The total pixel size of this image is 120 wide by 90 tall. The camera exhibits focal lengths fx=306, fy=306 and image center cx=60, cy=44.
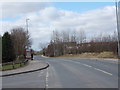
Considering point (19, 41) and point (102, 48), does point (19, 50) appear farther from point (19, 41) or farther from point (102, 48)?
point (102, 48)

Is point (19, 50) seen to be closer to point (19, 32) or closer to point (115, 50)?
point (19, 32)

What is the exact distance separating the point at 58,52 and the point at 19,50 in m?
59.4

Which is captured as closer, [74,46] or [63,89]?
[63,89]

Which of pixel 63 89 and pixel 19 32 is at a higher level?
pixel 19 32

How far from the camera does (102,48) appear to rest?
88.9 metres

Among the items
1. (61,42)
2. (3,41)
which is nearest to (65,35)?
(61,42)

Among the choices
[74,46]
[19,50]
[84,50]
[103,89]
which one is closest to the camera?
[103,89]

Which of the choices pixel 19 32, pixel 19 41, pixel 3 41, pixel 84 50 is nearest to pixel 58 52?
pixel 84 50

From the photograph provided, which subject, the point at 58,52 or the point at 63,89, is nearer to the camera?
the point at 63,89

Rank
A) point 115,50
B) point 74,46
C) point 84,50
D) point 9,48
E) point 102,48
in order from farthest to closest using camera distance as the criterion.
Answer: point 74,46 → point 84,50 → point 102,48 → point 115,50 → point 9,48

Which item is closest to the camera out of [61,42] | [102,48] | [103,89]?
[103,89]

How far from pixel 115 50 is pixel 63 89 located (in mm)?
52104

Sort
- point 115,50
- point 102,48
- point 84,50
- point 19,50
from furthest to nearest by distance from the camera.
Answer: point 84,50 → point 102,48 → point 19,50 → point 115,50

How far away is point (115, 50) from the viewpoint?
2552 inches
